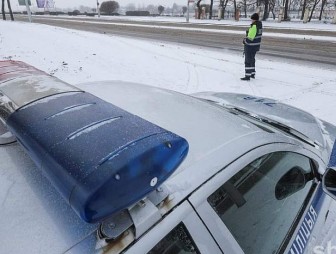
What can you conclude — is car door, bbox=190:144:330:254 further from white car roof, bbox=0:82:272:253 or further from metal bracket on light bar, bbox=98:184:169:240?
metal bracket on light bar, bbox=98:184:169:240

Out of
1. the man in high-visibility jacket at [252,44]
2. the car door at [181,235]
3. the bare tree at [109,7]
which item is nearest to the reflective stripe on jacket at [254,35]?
the man in high-visibility jacket at [252,44]

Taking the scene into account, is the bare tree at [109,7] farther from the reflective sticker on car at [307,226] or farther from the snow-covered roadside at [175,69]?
the reflective sticker on car at [307,226]

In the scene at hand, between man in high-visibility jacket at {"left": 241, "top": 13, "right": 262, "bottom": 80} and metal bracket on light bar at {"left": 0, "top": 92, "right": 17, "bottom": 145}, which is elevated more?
metal bracket on light bar at {"left": 0, "top": 92, "right": 17, "bottom": 145}

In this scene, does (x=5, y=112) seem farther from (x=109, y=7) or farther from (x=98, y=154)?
(x=109, y=7)

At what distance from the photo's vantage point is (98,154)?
117 cm

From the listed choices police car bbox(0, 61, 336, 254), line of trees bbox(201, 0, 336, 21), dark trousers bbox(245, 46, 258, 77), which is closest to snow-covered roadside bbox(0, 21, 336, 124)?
dark trousers bbox(245, 46, 258, 77)

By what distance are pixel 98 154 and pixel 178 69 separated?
9182 millimetres

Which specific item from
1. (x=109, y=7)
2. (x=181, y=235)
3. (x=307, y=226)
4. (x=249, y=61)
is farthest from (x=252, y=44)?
(x=109, y=7)

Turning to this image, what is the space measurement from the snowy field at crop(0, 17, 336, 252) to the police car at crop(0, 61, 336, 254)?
14.8 ft

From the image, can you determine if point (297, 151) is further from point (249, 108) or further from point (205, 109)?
point (249, 108)

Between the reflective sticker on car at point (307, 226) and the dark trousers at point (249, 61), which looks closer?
the reflective sticker on car at point (307, 226)

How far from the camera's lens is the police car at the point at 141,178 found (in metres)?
1.15

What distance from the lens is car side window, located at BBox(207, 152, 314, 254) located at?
1684 mm

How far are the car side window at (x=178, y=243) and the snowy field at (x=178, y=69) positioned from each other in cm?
537
